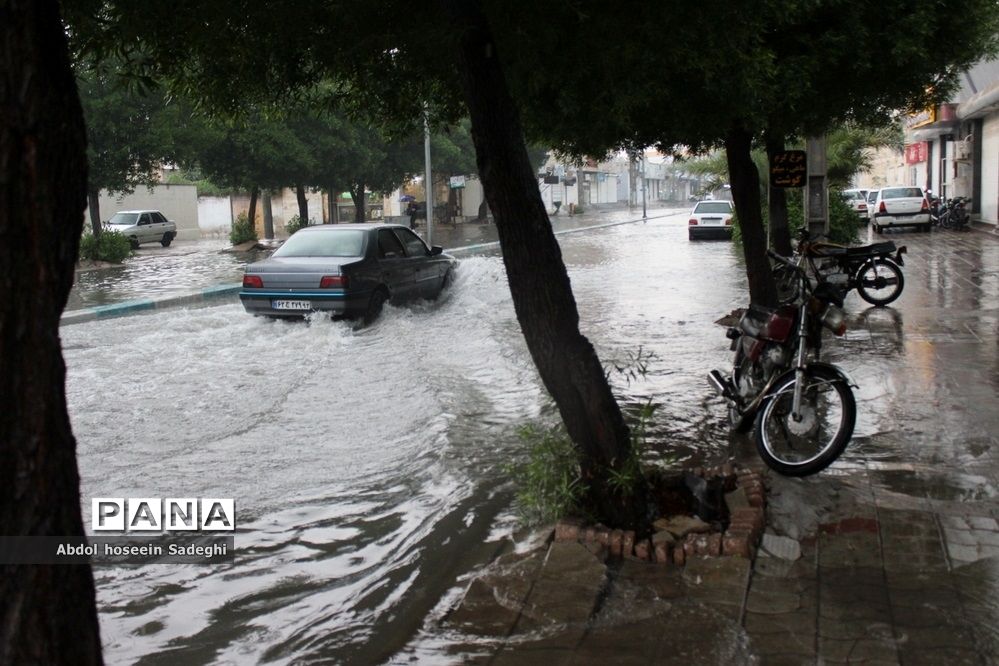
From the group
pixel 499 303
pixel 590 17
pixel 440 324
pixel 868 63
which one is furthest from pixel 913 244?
pixel 590 17

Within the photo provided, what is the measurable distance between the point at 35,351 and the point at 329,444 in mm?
5704

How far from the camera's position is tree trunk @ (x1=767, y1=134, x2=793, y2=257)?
12852mm

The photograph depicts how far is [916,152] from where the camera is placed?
46.3 metres

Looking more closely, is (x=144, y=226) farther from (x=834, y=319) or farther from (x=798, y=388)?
(x=798, y=388)

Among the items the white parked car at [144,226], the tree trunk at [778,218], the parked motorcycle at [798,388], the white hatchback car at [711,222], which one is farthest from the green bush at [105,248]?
the parked motorcycle at [798,388]

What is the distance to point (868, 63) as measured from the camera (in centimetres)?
923

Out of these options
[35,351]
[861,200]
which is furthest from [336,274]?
[861,200]

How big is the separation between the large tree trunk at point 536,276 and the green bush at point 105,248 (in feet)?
88.4

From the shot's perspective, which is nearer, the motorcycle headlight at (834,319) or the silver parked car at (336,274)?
the motorcycle headlight at (834,319)

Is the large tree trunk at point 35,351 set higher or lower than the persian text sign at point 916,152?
lower

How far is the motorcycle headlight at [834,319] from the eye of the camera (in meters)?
5.99

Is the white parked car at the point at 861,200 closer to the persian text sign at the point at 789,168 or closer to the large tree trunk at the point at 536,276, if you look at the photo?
the persian text sign at the point at 789,168

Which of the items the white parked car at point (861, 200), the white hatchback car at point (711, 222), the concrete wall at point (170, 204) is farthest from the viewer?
the concrete wall at point (170, 204)

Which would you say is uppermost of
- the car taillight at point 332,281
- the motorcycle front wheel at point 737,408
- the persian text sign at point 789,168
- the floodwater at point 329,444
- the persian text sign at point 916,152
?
the persian text sign at point 916,152
